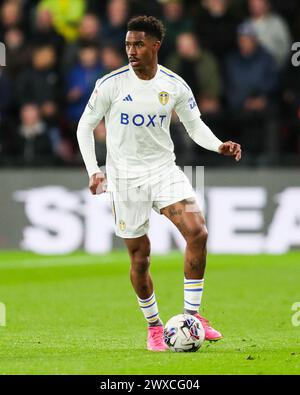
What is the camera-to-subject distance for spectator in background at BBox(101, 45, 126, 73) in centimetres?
1645

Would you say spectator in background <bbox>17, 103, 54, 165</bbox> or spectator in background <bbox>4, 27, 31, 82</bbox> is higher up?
spectator in background <bbox>4, 27, 31, 82</bbox>

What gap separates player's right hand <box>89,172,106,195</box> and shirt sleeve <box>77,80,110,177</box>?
0.77 ft

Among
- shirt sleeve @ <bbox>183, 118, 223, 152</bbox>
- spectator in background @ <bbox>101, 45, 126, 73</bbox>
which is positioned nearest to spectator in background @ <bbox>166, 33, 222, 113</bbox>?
spectator in background @ <bbox>101, 45, 126, 73</bbox>

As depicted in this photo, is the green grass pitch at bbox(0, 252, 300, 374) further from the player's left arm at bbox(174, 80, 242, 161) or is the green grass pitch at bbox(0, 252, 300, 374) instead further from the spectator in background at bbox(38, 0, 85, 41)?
the spectator in background at bbox(38, 0, 85, 41)

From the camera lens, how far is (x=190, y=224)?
8.26 metres

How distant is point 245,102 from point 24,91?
3250mm

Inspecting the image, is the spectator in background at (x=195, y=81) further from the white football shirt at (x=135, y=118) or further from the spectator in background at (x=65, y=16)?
the white football shirt at (x=135, y=118)

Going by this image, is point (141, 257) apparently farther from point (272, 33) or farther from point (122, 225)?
point (272, 33)

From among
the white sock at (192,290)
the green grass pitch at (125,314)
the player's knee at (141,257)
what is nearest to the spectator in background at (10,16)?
the green grass pitch at (125,314)

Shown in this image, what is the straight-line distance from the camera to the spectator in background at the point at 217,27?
16.8 meters

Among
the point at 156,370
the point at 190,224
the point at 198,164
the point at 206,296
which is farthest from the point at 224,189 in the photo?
the point at 156,370

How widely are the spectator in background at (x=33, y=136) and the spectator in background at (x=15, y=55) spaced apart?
647 mm

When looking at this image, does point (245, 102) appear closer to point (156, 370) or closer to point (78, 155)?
point (78, 155)

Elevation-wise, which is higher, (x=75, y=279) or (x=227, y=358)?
(x=227, y=358)
